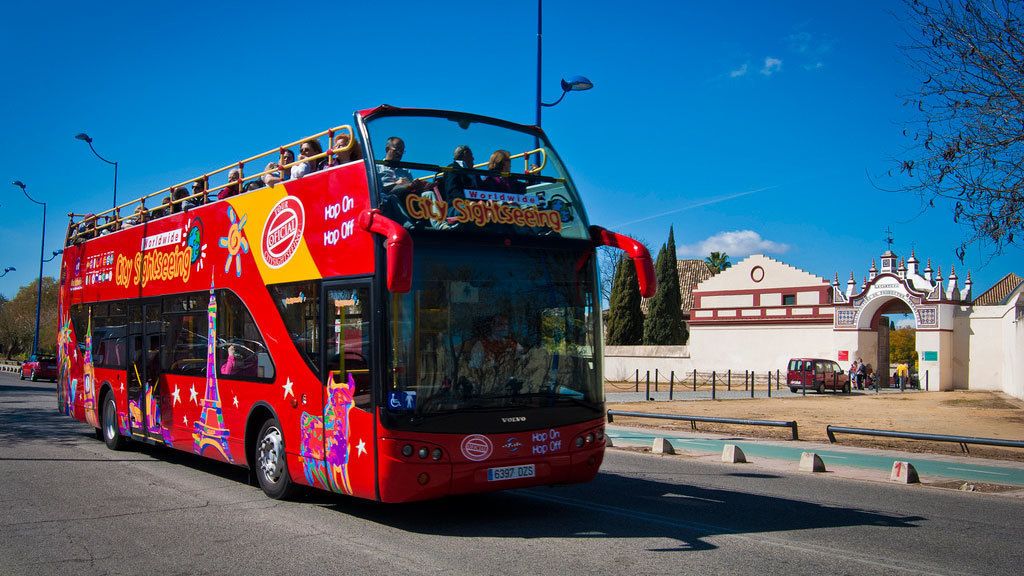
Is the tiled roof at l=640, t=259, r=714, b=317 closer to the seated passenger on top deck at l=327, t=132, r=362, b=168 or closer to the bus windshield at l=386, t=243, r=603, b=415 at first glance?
the bus windshield at l=386, t=243, r=603, b=415

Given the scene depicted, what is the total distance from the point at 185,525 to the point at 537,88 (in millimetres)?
13866

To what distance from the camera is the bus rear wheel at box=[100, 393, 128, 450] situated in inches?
555

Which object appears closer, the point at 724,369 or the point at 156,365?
the point at 156,365

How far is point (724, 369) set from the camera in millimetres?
54125

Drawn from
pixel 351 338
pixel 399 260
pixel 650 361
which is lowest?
pixel 650 361

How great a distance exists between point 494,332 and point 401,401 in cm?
107

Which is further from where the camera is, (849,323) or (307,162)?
(849,323)

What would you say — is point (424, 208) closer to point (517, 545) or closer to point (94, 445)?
point (517, 545)

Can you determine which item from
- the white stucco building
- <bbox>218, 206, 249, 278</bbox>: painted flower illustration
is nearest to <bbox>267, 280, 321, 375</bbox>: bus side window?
<bbox>218, 206, 249, 278</bbox>: painted flower illustration

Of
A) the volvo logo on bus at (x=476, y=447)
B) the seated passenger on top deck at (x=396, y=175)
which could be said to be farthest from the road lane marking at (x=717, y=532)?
the seated passenger on top deck at (x=396, y=175)

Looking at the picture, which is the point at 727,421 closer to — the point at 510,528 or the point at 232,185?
the point at 510,528

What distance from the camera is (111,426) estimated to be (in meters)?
14.3

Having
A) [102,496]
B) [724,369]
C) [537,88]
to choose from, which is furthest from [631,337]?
[102,496]

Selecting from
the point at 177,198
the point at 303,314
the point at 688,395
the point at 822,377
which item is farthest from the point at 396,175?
the point at 822,377
